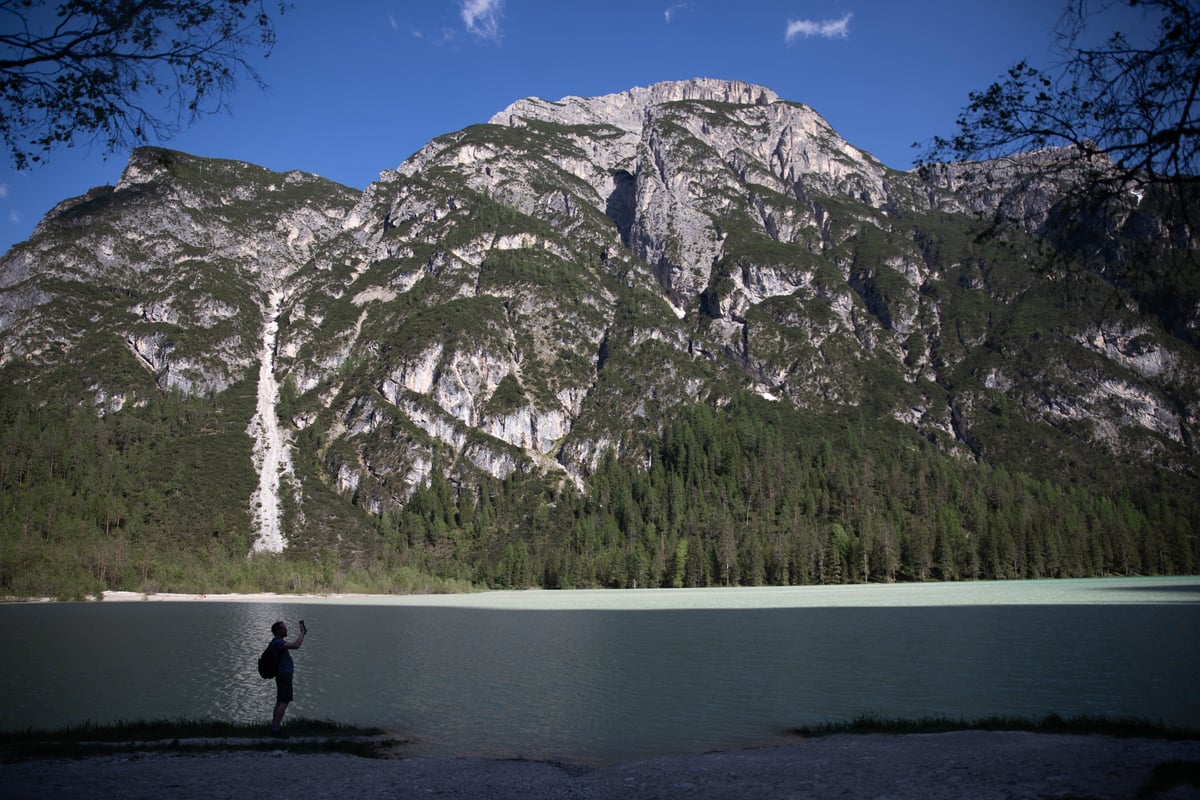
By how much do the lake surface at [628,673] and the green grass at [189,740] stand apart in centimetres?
171

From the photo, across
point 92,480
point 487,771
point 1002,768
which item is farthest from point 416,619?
point 92,480

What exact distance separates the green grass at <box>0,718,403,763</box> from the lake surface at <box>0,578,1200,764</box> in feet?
5.61

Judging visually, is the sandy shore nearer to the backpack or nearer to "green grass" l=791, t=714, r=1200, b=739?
"green grass" l=791, t=714, r=1200, b=739

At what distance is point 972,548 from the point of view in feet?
406

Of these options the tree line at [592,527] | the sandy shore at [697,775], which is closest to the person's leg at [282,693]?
the sandy shore at [697,775]

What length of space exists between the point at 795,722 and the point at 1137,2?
2063 centimetres

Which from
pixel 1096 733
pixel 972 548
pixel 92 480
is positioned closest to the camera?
pixel 1096 733

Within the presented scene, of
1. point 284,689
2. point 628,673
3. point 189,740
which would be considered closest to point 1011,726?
point 628,673

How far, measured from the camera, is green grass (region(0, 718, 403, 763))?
52.3 ft

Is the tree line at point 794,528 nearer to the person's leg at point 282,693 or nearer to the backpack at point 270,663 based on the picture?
the person's leg at point 282,693

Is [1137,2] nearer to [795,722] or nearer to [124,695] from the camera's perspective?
[795,722]

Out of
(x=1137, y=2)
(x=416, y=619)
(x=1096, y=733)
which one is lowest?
(x=416, y=619)

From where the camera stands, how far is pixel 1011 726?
66.7 feet

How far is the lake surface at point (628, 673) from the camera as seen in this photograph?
78.5ft
